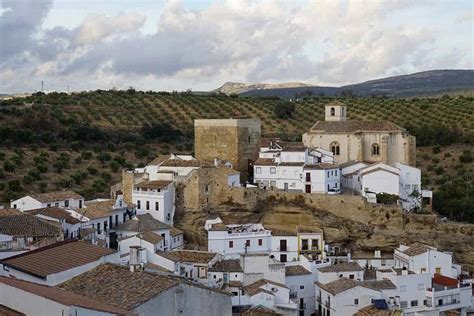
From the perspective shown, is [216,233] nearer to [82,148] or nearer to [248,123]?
[248,123]

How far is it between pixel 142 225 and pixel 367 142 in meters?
14.5

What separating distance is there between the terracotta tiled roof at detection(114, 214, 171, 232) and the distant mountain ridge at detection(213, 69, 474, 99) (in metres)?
67.4

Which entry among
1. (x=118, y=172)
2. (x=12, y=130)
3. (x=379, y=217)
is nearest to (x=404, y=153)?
(x=379, y=217)

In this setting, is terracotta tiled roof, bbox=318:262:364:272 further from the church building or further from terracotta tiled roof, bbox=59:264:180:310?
terracotta tiled roof, bbox=59:264:180:310

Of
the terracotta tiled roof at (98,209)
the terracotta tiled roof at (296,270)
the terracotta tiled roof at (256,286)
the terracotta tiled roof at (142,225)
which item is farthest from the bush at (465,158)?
the terracotta tiled roof at (98,209)

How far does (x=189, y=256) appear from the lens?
92.3ft

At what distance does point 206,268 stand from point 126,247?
3639mm

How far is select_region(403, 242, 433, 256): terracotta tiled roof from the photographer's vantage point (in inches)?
1146

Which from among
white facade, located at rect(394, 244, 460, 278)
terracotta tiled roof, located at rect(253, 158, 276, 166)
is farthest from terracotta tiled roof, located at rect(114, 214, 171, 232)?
white facade, located at rect(394, 244, 460, 278)

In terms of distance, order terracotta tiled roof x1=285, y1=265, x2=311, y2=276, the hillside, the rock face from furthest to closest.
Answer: the hillside, the rock face, terracotta tiled roof x1=285, y1=265, x2=311, y2=276

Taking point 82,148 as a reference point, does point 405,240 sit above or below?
below

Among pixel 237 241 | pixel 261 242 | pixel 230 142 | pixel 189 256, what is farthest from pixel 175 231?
pixel 230 142

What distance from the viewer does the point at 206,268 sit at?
90.4ft

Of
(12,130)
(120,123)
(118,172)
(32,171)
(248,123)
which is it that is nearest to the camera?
(248,123)
